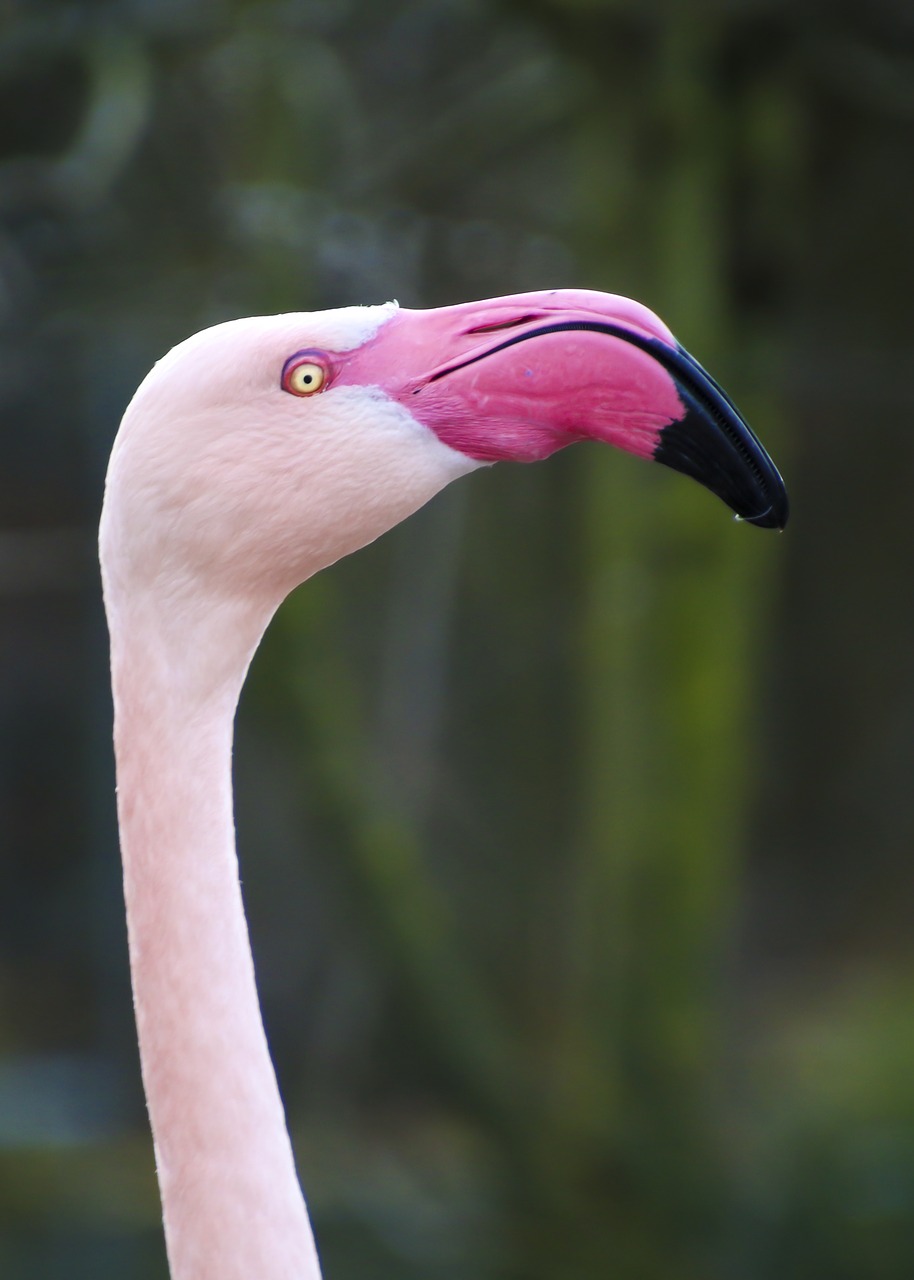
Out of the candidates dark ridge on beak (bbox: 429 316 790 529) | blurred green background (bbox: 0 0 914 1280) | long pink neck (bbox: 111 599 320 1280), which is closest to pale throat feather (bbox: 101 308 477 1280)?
long pink neck (bbox: 111 599 320 1280)

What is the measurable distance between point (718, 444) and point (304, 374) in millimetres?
368

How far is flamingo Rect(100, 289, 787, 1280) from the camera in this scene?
4.17 ft

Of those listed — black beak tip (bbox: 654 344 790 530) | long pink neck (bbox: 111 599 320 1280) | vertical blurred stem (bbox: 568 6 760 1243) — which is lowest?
long pink neck (bbox: 111 599 320 1280)

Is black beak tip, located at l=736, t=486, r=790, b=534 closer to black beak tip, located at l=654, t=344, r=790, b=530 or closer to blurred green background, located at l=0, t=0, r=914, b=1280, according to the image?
black beak tip, located at l=654, t=344, r=790, b=530

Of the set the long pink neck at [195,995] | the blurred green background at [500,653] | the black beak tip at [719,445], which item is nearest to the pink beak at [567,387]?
the black beak tip at [719,445]

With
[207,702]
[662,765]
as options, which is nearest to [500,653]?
[662,765]

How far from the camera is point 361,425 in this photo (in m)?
1.31

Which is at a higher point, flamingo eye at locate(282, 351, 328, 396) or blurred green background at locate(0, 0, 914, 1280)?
blurred green background at locate(0, 0, 914, 1280)

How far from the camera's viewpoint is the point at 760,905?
552cm

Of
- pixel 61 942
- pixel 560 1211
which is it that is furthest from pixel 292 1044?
pixel 560 1211

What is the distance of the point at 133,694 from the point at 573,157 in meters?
2.96

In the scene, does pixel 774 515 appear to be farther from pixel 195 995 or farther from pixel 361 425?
pixel 195 995

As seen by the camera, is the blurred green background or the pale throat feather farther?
the blurred green background

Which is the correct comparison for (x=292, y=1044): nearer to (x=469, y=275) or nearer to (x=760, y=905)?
(x=760, y=905)
